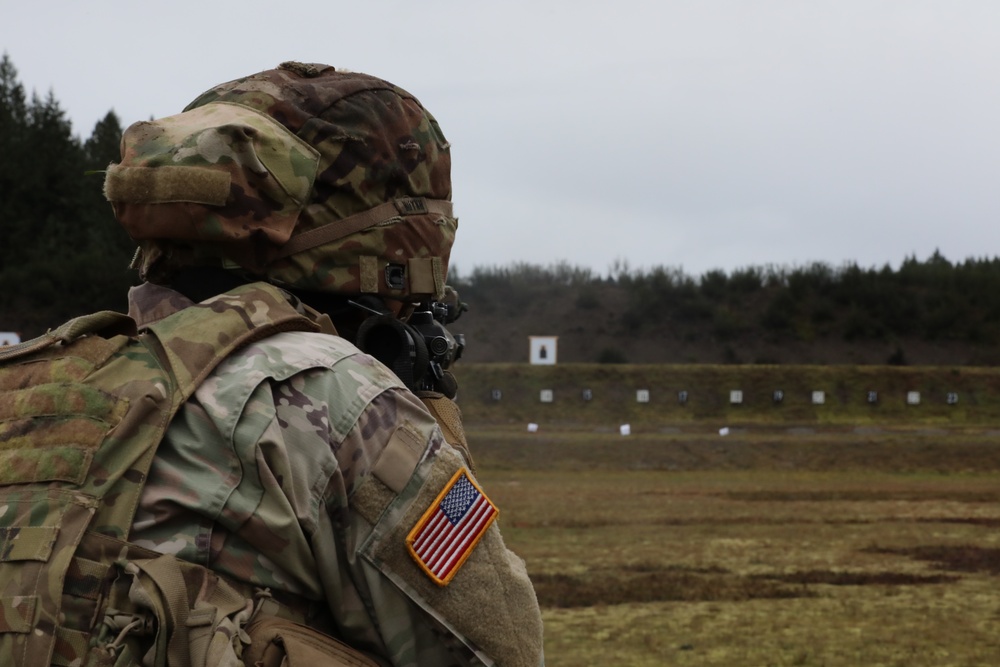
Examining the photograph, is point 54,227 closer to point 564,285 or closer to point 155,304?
point 564,285

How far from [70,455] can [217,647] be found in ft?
0.97

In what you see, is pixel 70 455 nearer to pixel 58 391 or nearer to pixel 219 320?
pixel 58 391

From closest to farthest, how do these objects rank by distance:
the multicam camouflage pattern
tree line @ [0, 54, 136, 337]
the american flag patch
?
the american flag patch → the multicam camouflage pattern → tree line @ [0, 54, 136, 337]

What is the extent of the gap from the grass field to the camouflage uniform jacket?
14.0 ft

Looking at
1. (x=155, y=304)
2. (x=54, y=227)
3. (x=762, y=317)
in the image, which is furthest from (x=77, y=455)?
(x=762, y=317)

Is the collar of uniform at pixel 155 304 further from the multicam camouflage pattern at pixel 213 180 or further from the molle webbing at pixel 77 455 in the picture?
the molle webbing at pixel 77 455

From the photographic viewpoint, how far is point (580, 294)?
162 ft

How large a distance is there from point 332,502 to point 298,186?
1.78 feet

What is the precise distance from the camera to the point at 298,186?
1.88 metres

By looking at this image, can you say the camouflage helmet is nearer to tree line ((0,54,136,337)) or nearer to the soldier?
the soldier

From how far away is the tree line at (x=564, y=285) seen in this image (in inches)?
1272

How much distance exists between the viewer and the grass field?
6.16 m

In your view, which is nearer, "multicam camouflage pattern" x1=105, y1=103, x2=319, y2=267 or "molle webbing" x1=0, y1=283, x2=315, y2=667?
"molle webbing" x1=0, y1=283, x2=315, y2=667

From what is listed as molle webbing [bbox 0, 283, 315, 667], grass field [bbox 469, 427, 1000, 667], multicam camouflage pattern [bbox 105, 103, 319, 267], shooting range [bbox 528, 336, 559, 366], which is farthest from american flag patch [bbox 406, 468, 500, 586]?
shooting range [bbox 528, 336, 559, 366]
